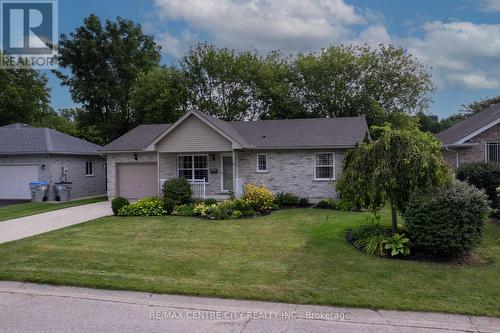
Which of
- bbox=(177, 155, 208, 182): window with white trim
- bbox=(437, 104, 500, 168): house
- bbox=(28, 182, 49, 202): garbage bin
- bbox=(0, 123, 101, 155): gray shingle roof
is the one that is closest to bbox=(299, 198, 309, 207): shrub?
bbox=(177, 155, 208, 182): window with white trim

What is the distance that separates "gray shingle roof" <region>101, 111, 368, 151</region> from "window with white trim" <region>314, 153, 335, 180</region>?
69cm

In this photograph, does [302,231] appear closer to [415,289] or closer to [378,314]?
[415,289]

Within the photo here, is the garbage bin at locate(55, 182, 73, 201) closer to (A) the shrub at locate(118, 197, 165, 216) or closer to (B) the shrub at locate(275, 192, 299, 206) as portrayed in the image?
(A) the shrub at locate(118, 197, 165, 216)

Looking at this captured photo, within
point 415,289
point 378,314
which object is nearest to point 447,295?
point 415,289

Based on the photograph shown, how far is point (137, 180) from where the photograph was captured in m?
21.1

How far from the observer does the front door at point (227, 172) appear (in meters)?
19.5

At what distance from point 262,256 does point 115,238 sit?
436cm

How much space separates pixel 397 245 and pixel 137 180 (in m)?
15.7

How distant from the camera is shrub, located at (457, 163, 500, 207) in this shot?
44.1ft

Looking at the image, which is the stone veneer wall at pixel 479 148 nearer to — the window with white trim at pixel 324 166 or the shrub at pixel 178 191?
the window with white trim at pixel 324 166

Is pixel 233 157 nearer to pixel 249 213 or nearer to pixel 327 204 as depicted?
pixel 249 213

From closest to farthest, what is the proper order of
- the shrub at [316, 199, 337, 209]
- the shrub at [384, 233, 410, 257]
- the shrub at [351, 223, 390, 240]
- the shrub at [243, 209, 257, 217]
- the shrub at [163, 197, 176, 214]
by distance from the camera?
the shrub at [384, 233, 410, 257]
the shrub at [351, 223, 390, 240]
the shrub at [243, 209, 257, 217]
the shrub at [163, 197, 176, 214]
the shrub at [316, 199, 337, 209]

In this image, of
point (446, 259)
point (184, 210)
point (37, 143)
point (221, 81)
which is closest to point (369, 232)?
point (446, 259)

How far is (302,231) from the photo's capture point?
11234 millimetres
